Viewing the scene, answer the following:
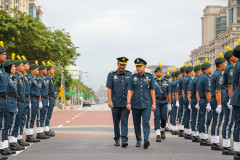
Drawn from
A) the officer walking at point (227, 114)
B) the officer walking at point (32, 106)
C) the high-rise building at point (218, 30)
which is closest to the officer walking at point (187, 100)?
the officer walking at point (227, 114)

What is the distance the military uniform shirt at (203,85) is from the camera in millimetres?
11015

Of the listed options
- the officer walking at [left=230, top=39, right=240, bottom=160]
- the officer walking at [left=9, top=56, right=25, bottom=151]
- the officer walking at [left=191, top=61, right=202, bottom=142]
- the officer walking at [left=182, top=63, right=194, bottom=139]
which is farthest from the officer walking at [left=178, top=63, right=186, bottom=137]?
the officer walking at [left=230, top=39, right=240, bottom=160]

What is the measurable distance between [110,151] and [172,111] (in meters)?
6.08

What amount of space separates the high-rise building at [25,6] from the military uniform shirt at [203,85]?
341 feet

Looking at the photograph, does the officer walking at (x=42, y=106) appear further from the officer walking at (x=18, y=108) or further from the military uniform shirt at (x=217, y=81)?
the military uniform shirt at (x=217, y=81)

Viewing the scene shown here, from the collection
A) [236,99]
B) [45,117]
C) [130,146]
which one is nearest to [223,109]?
[236,99]

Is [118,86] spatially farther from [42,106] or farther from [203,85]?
[42,106]

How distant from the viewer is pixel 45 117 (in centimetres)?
1325

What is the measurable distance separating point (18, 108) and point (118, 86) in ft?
8.42

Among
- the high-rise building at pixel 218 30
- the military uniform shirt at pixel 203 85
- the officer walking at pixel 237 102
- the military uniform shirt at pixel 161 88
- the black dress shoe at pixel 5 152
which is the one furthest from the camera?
the high-rise building at pixel 218 30

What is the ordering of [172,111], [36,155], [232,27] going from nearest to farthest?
[36,155] → [172,111] → [232,27]

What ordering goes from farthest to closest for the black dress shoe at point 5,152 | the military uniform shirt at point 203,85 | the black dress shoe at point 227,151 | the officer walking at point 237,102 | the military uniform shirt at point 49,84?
1. the military uniform shirt at point 49,84
2. the military uniform shirt at point 203,85
3. the black dress shoe at point 227,151
4. the black dress shoe at point 5,152
5. the officer walking at point 237,102

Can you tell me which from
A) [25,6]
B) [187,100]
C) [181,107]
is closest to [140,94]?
[187,100]

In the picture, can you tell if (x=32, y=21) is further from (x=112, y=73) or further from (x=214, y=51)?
(x=214, y=51)
